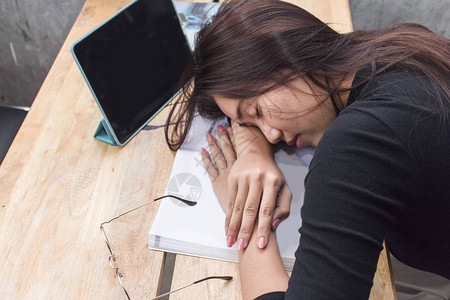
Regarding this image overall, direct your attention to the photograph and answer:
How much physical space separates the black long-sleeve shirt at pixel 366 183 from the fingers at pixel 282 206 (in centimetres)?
12

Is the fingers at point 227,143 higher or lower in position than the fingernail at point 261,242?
higher

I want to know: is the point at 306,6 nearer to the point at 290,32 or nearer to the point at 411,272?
the point at 290,32

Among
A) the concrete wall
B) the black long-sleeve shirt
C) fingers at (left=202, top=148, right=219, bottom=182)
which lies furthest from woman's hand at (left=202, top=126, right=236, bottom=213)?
the concrete wall

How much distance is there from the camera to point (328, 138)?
1.84 ft

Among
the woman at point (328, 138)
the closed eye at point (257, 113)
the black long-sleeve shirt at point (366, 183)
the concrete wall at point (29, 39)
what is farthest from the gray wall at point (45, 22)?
the black long-sleeve shirt at point (366, 183)

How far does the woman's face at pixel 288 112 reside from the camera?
→ 0.67m

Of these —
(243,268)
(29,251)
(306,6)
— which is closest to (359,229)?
(243,268)

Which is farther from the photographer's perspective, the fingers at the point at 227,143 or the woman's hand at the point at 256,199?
the fingers at the point at 227,143

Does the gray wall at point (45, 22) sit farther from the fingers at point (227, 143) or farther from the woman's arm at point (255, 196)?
the woman's arm at point (255, 196)

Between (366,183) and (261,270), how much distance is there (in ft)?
0.76

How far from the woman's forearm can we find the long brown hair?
28 centimetres

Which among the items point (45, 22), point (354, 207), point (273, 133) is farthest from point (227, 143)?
point (45, 22)

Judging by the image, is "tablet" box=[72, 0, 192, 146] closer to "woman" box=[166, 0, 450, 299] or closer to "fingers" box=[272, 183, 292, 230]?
"woman" box=[166, 0, 450, 299]

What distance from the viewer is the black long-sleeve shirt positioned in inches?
20.2
